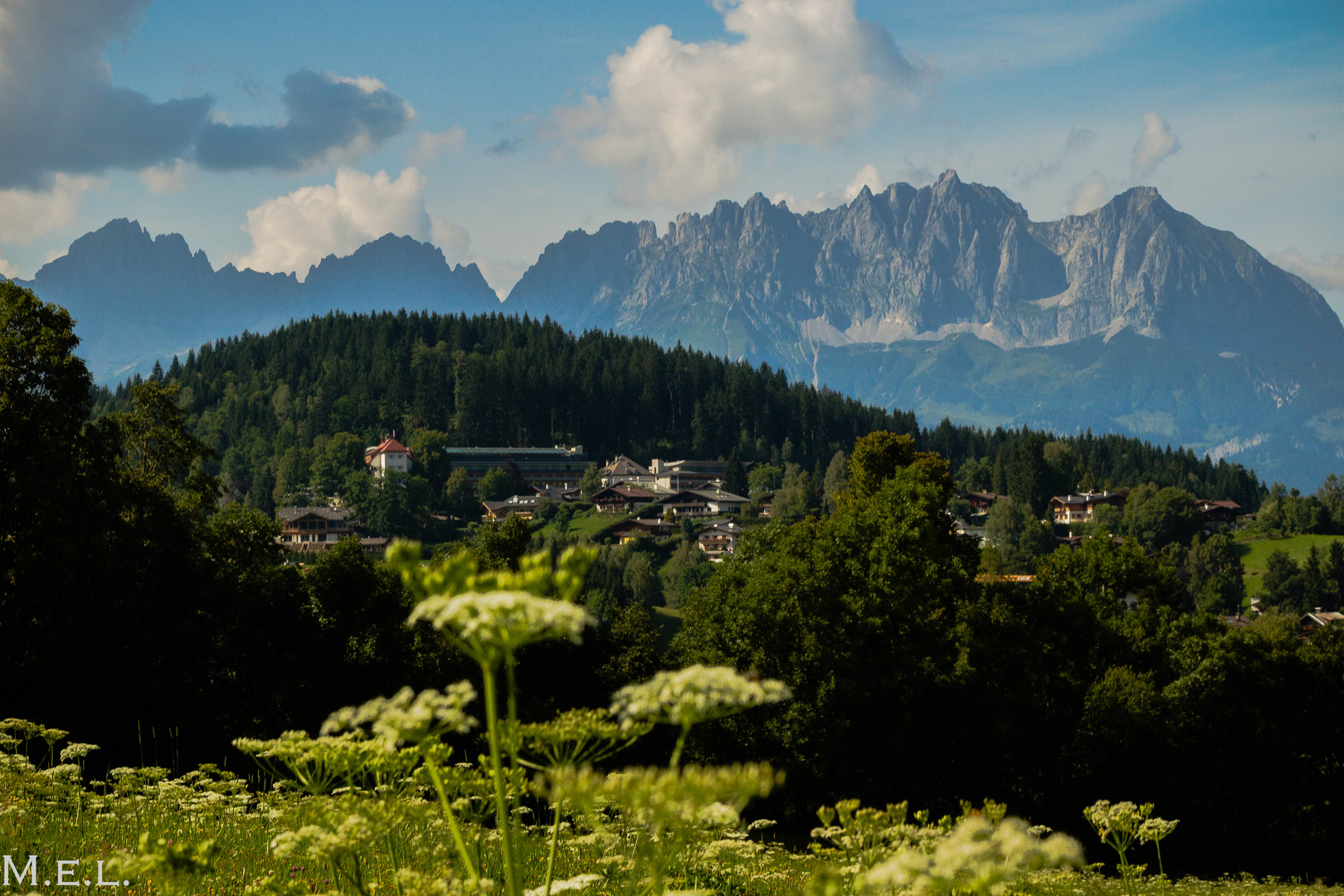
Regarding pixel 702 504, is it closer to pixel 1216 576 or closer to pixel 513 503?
pixel 513 503

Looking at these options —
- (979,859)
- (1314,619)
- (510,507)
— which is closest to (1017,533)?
(1314,619)

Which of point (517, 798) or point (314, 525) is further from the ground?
point (517, 798)

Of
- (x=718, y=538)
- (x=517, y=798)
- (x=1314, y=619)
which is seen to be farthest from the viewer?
(x=718, y=538)

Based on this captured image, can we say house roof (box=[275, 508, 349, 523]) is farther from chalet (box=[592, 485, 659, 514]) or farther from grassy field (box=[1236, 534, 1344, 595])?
grassy field (box=[1236, 534, 1344, 595])

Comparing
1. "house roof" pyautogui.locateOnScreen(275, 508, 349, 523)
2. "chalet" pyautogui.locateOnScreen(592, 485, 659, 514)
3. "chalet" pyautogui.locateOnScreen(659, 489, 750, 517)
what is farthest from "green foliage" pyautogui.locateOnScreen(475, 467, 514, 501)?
"chalet" pyautogui.locateOnScreen(659, 489, 750, 517)

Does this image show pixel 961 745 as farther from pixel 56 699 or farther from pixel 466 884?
pixel 466 884

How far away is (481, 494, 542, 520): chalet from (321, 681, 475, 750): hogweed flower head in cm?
17321

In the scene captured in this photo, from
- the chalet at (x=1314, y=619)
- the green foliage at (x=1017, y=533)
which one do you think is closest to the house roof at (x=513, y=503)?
the green foliage at (x=1017, y=533)

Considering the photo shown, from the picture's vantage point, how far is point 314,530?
177 m

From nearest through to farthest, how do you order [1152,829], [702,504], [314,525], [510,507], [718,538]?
[1152,829] → [718,538] → [314,525] → [510,507] → [702,504]

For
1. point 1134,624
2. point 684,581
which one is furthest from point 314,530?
point 1134,624

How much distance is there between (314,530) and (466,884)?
182113 millimetres

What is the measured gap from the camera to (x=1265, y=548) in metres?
172

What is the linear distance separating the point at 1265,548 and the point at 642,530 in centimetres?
10342
